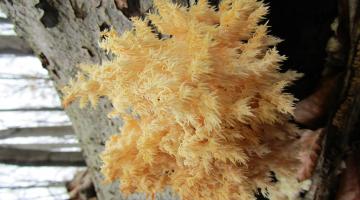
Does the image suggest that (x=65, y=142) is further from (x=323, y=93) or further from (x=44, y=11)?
(x=323, y=93)

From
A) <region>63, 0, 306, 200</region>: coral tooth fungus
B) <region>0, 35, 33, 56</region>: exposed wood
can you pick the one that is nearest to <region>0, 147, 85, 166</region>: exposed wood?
<region>0, 35, 33, 56</region>: exposed wood

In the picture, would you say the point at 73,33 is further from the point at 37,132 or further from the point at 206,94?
the point at 37,132

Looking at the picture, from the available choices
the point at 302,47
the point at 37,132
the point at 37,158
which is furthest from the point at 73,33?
the point at 37,158

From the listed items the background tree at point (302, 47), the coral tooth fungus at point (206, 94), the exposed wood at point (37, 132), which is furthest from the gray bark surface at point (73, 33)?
the exposed wood at point (37, 132)

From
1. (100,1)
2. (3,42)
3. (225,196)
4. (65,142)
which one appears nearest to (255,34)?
(225,196)

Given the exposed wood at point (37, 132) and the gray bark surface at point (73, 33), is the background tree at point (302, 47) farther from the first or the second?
the exposed wood at point (37, 132)
